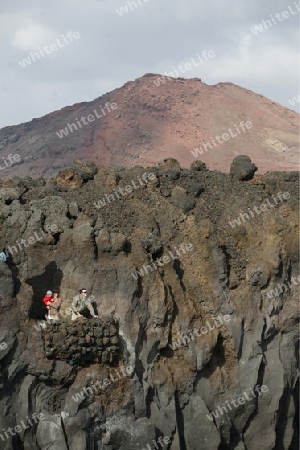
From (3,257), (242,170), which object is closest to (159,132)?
(242,170)

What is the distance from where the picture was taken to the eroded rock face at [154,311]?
14.1m

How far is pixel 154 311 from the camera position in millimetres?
15703

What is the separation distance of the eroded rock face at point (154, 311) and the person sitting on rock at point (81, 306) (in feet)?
0.99

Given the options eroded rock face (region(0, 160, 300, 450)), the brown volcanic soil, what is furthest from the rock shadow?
the brown volcanic soil

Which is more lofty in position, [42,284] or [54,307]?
[42,284]

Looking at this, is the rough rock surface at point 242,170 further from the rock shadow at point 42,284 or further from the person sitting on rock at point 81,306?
the person sitting on rock at point 81,306

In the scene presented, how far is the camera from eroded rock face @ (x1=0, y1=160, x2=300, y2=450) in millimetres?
14089

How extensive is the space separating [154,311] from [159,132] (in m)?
42.3

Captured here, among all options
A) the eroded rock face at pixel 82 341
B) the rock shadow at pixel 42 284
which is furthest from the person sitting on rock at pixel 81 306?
the rock shadow at pixel 42 284

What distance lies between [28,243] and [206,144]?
40.5m

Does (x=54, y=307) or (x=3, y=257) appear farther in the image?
(x=54, y=307)

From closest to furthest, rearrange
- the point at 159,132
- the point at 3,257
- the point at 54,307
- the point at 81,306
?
the point at 3,257, the point at 54,307, the point at 81,306, the point at 159,132

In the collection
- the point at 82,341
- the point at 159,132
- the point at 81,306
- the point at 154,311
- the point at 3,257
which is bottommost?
the point at 154,311

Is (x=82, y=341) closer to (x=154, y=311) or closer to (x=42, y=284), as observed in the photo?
(x=42, y=284)
